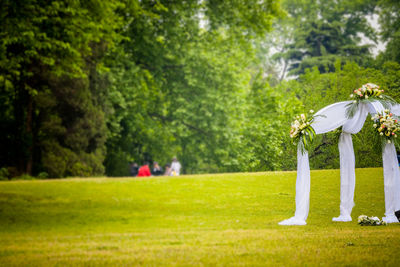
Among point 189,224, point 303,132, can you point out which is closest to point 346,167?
point 303,132

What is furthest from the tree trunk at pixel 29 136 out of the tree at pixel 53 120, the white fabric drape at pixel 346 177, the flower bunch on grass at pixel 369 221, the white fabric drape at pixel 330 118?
the flower bunch on grass at pixel 369 221

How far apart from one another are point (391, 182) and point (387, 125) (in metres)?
1.11

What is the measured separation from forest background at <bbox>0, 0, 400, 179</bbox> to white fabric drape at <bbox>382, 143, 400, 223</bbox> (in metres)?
4.02

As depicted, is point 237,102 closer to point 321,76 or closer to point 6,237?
point 321,76

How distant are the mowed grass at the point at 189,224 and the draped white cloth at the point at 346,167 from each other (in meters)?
0.36

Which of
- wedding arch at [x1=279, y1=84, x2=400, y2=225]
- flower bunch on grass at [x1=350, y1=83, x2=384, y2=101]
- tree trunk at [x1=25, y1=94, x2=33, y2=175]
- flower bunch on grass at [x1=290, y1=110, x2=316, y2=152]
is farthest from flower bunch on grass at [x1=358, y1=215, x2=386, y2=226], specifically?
tree trunk at [x1=25, y1=94, x2=33, y2=175]

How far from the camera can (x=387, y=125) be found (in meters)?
8.19

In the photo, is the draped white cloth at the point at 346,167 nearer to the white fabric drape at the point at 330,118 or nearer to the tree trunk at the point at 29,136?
the white fabric drape at the point at 330,118

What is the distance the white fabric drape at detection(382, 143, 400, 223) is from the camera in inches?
330

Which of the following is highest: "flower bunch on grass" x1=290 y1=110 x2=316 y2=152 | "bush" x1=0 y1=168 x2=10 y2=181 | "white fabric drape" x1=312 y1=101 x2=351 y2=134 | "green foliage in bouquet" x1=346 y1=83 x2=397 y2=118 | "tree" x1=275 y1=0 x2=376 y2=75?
"tree" x1=275 y1=0 x2=376 y2=75

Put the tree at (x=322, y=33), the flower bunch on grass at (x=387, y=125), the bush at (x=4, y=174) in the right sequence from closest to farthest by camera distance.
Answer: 1. the flower bunch on grass at (x=387, y=125)
2. the bush at (x=4, y=174)
3. the tree at (x=322, y=33)

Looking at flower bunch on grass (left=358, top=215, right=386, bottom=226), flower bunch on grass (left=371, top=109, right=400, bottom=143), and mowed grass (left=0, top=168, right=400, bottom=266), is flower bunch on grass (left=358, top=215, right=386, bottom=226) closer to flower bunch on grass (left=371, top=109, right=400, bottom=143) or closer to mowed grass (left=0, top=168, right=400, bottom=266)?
mowed grass (left=0, top=168, right=400, bottom=266)

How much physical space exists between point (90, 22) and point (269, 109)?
739cm

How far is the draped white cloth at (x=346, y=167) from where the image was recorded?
8.40 metres
